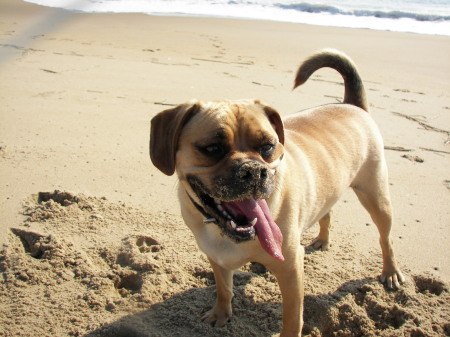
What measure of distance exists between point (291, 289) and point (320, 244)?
1.20 metres

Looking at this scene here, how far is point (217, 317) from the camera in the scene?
3.06 meters

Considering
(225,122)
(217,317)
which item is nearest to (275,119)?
(225,122)

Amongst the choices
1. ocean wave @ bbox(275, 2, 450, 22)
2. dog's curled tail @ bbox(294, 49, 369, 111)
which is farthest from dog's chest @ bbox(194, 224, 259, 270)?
ocean wave @ bbox(275, 2, 450, 22)

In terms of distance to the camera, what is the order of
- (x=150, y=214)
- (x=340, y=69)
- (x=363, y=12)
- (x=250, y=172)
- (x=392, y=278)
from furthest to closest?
(x=363, y=12)
(x=150, y=214)
(x=340, y=69)
(x=392, y=278)
(x=250, y=172)

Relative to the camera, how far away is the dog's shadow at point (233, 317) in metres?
2.89

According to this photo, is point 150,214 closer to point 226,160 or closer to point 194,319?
point 194,319

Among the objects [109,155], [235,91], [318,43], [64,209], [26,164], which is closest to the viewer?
[64,209]

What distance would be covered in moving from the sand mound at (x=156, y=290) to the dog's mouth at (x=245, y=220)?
2.61 feet

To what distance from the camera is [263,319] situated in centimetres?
307

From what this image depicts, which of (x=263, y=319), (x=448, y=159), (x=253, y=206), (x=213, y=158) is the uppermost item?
(x=213, y=158)

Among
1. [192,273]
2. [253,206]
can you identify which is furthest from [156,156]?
[192,273]

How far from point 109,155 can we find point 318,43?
24.9 feet

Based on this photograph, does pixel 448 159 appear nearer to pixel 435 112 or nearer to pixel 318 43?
pixel 435 112

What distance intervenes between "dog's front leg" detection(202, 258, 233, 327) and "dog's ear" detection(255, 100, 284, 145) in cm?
91
